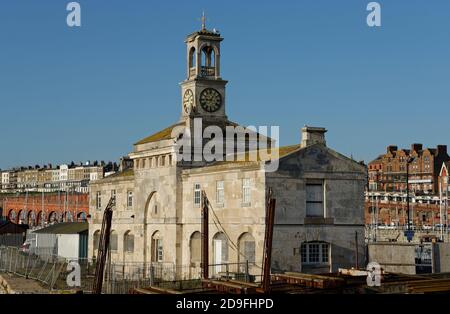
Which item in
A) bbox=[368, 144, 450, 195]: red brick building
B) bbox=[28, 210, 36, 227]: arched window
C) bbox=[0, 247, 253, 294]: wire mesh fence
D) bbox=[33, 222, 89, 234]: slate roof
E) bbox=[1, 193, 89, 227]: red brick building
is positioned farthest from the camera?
bbox=[368, 144, 450, 195]: red brick building

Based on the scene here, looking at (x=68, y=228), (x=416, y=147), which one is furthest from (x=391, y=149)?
(x=68, y=228)

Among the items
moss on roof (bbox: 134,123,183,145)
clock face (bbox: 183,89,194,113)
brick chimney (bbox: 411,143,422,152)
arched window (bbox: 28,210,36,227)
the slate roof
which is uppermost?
brick chimney (bbox: 411,143,422,152)

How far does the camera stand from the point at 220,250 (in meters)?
42.1

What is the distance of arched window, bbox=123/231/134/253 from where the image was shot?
5188 cm

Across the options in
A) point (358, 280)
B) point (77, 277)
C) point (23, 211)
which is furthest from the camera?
point (23, 211)

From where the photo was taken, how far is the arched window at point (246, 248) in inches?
1549

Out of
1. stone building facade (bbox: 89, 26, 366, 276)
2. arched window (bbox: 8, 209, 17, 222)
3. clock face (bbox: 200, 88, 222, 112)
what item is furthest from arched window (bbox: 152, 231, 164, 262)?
arched window (bbox: 8, 209, 17, 222)

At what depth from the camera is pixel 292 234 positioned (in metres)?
39.3

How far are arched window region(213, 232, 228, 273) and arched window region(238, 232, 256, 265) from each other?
56.0 inches

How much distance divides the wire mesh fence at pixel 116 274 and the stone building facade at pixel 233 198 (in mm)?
389

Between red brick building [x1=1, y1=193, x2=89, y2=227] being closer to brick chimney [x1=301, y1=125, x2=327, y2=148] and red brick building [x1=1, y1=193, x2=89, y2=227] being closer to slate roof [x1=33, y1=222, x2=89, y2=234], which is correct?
slate roof [x1=33, y1=222, x2=89, y2=234]

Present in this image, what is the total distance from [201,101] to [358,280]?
2263cm

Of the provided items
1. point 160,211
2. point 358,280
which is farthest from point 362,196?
point 160,211
